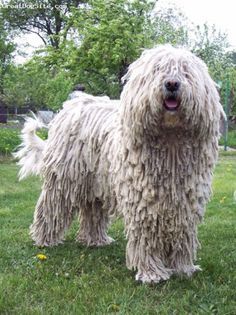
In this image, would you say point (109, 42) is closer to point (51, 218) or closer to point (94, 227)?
point (94, 227)

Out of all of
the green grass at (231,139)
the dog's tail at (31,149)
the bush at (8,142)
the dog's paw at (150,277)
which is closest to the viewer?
the dog's paw at (150,277)

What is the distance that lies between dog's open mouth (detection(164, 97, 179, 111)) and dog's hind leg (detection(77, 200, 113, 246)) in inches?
70.4

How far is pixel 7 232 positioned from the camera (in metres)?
5.57

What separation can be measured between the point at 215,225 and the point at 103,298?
7.98 ft

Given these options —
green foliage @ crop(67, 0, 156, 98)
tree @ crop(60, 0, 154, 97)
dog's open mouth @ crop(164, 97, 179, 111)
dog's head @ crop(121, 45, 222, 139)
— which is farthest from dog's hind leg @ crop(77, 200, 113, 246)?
green foliage @ crop(67, 0, 156, 98)

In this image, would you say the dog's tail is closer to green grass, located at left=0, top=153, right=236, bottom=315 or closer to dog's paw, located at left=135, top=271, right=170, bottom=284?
green grass, located at left=0, top=153, right=236, bottom=315

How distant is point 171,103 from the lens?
11.5 feet

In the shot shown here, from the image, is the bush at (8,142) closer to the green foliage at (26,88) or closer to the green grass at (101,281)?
the green grass at (101,281)

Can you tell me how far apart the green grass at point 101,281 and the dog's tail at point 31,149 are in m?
0.65

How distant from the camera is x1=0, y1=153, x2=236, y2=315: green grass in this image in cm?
352

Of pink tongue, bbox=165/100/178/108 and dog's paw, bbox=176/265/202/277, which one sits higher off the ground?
pink tongue, bbox=165/100/178/108

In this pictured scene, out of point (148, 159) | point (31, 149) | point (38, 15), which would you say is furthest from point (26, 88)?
point (148, 159)

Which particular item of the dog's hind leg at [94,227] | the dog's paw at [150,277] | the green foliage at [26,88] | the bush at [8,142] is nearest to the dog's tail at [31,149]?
the dog's hind leg at [94,227]

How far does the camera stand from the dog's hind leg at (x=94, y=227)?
5.09 m
